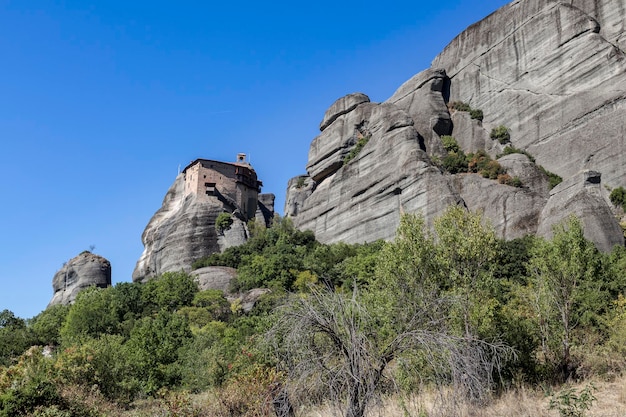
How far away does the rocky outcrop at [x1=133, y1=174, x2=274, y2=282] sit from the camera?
60.6 meters

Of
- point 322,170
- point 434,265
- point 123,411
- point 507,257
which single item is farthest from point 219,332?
point 322,170

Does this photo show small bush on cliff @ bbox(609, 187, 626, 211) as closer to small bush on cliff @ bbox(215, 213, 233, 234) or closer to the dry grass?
the dry grass

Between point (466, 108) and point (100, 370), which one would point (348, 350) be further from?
point (466, 108)

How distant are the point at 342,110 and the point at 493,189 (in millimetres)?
25463

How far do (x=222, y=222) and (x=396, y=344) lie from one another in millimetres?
52104

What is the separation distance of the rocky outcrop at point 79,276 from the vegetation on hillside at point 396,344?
34911mm

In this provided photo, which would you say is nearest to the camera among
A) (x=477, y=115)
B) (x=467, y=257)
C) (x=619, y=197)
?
(x=467, y=257)

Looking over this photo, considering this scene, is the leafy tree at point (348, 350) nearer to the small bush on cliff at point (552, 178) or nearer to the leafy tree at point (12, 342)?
the leafy tree at point (12, 342)

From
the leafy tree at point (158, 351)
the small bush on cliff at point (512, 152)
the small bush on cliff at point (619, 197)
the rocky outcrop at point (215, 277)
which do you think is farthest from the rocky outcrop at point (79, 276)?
the small bush on cliff at point (619, 197)

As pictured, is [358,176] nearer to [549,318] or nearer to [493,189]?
[493,189]

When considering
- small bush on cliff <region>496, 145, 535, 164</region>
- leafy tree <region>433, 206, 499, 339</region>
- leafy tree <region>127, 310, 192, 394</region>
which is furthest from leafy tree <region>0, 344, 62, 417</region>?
small bush on cliff <region>496, 145, 535, 164</region>

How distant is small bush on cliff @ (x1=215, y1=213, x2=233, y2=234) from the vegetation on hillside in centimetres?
2515

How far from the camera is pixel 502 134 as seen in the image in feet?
170

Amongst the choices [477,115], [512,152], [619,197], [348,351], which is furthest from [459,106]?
[348,351]
